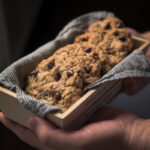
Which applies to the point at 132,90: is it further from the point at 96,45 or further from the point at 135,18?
the point at 135,18

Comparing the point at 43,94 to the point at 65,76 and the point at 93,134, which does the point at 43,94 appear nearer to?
the point at 65,76

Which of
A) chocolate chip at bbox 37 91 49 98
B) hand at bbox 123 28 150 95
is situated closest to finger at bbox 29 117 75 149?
chocolate chip at bbox 37 91 49 98

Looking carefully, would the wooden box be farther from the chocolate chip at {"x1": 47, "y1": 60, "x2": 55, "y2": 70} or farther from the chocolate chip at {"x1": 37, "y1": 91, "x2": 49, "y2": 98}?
the chocolate chip at {"x1": 47, "y1": 60, "x2": 55, "y2": 70}

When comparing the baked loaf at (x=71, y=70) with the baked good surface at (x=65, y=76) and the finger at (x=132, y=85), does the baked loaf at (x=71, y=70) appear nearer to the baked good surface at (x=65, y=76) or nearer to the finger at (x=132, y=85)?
the baked good surface at (x=65, y=76)

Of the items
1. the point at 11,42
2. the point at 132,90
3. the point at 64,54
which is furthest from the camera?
the point at 11,42

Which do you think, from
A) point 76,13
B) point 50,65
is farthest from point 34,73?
point 76,13

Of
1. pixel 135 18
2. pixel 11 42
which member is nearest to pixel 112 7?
pixel 135 18
